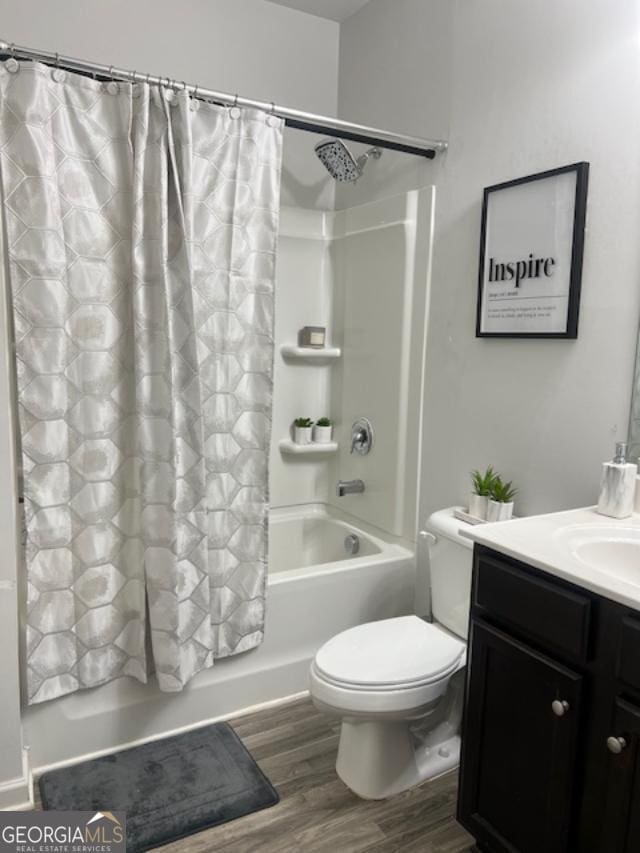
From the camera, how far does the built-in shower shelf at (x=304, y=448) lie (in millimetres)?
2957

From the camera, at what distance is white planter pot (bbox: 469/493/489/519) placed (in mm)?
2104

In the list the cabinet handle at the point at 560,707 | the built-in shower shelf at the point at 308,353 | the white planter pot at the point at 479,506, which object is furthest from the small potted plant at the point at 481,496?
the built-in shower shelf at the point at 308,353

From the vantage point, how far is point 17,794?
6.00 feet

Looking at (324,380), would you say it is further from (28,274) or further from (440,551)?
(28,274)

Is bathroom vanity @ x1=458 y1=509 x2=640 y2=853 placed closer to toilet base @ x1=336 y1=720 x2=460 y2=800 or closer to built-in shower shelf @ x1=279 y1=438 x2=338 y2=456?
toilet base @ x1=336 y1=720 x2=460 y2=800

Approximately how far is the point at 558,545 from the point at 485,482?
0.66 m

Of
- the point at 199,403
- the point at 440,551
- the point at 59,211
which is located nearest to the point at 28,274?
the point at 59,211

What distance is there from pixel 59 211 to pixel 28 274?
197mm

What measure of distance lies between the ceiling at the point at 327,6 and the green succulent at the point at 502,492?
207 cm

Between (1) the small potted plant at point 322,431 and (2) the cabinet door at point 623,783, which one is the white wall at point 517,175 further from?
(2) the cabinet door at point 623,783

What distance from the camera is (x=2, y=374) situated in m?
1.70

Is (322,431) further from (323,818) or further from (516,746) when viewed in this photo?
(516,746)

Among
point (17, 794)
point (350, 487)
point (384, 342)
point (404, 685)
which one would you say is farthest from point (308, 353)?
point (17, 794)

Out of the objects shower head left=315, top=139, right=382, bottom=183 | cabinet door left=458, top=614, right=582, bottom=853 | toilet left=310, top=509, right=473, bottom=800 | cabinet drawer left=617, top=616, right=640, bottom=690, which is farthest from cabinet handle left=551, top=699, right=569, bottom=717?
shower head left=315, top=139, right=382, bottom=183
